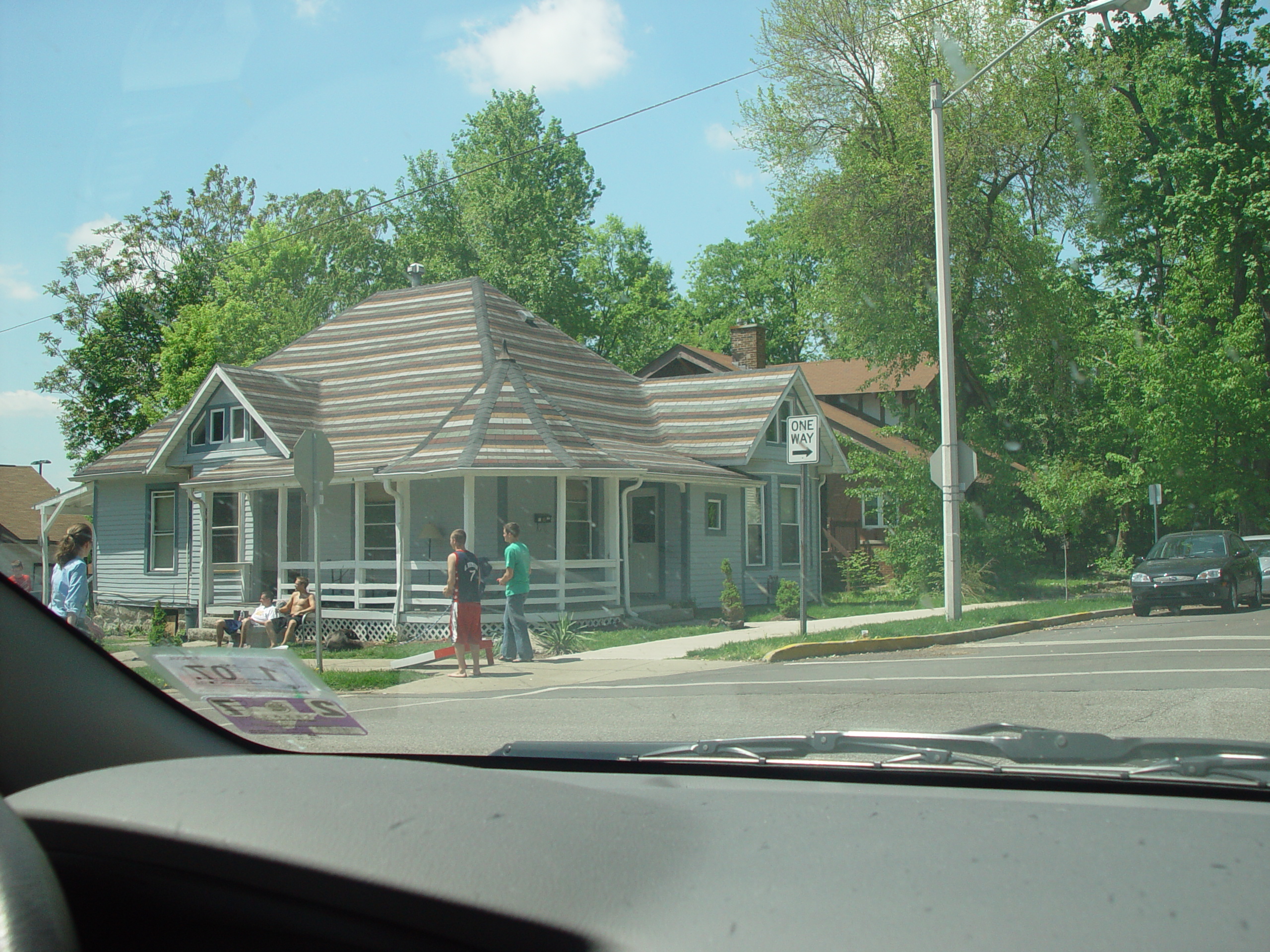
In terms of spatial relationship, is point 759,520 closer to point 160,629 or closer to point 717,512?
point 717,512

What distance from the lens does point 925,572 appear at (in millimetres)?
13523

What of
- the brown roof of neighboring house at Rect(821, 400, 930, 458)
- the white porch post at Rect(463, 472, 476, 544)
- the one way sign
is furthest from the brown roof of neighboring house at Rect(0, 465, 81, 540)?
the brown roof of neighboring house at Rect(821, 400, 930, 458)

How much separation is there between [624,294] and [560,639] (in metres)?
4.25

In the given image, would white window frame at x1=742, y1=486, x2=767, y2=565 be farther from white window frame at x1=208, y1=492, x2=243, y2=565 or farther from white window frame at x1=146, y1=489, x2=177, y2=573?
white window frame at x1=146, y1=489, x2=177, y2=573

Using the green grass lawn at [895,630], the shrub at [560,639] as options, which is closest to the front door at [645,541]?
the shrub at [560,639]

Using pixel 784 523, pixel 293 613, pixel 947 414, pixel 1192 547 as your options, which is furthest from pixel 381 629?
pixel 784 523

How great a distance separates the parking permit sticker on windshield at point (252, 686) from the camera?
12.6 ft

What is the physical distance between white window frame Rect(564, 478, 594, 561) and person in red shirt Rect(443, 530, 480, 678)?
6336 mm

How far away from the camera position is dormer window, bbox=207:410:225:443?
9477mm

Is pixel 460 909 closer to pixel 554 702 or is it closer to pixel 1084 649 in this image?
pixel 554 702

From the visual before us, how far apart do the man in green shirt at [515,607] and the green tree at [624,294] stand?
263 cm

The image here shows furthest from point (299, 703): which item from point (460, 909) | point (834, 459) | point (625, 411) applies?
point (834, 459)

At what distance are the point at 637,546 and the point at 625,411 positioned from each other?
2728 millimetres

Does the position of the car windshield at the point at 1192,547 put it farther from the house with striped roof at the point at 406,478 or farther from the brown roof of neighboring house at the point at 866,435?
the house with striped roof at the point at 406,478
